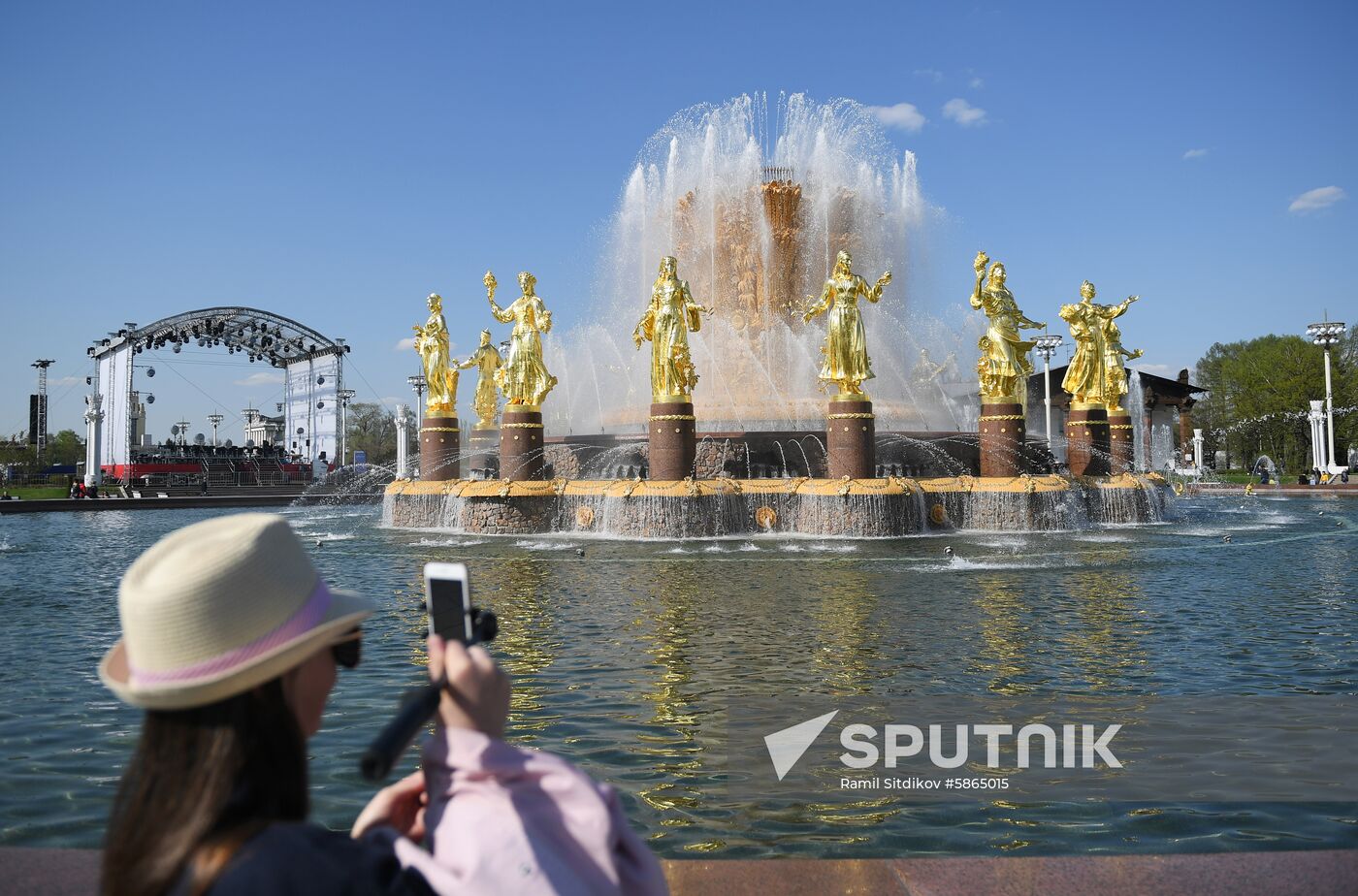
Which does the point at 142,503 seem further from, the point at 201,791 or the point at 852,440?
the point at 201,791

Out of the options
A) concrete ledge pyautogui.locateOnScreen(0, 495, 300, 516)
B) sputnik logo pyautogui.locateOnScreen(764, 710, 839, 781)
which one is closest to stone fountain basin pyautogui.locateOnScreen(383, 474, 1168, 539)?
sputnik logo pyautogui.locateOnScreen(764, 710, 839, 781)

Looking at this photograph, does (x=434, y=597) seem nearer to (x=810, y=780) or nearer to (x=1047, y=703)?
(x=810, y=780)

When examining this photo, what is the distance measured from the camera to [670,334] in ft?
67.8

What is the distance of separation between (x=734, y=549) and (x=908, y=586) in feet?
17.2

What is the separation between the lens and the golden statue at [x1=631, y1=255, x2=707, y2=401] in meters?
20.6

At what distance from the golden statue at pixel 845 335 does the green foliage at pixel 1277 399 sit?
5263cm

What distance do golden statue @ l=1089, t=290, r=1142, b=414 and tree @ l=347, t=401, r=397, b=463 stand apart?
7515 centimetres

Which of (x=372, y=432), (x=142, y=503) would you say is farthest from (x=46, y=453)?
(x=142, y=503)

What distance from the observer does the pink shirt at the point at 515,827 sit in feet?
5.56

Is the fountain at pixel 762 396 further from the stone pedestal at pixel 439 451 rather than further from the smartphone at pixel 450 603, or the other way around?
the smartphone at pixel 450 603

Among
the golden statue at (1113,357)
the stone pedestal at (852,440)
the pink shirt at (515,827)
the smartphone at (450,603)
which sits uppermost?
the golden statue at (1113,357)

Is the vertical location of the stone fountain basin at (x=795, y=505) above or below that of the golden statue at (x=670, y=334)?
below

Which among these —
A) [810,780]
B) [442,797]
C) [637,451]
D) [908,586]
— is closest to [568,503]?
[637,451]

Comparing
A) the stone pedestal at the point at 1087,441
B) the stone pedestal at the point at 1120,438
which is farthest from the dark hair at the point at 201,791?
the stone pedestal at the point at 1120,438
